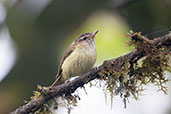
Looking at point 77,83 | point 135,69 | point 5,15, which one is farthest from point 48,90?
point 5,15

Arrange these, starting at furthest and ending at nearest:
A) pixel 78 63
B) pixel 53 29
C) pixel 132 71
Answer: pixel 53 29 < pixel 78 63 < pixel 132 71

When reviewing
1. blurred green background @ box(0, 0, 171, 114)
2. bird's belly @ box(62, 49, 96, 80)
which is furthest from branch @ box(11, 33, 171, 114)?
blurred green background @ box(0, 0, 171, 114)

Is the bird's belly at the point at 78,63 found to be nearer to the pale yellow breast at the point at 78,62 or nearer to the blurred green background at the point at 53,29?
the pale yellow breast at the point at 78,62

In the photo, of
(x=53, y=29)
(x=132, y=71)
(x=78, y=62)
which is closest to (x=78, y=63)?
(x=78, y=62)

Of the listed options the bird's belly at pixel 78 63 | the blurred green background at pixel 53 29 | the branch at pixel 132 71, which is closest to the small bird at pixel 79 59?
the bird's belly at pixel 78 63

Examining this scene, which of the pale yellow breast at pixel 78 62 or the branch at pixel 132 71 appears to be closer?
the branch at pixel 132 71

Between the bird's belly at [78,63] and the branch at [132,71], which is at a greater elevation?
the bird's belly at [78,63]

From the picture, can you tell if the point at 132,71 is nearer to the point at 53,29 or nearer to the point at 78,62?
the point at 78,62
